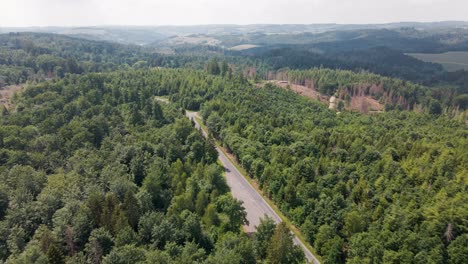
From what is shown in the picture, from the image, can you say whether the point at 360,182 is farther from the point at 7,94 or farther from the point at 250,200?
the point at 7,94

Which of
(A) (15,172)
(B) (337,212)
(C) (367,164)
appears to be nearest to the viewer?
(B) (337,212)

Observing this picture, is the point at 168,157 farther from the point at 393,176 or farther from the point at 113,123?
the point at 393,176

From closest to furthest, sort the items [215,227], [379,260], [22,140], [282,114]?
[379,260] < [215,227] < [22,140] < [282,114]

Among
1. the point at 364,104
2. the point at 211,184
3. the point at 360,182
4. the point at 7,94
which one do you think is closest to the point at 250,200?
the point at 211,184

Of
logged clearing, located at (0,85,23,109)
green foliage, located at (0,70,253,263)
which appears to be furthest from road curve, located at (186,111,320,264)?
logged clearing, located at (0,85,23,109)

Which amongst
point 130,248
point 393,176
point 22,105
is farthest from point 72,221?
point 22,105

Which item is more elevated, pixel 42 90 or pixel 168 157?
pixel 42 90

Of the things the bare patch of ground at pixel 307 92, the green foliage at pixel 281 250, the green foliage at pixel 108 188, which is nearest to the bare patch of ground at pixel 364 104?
the bare patch of ground at pixel 307 92
